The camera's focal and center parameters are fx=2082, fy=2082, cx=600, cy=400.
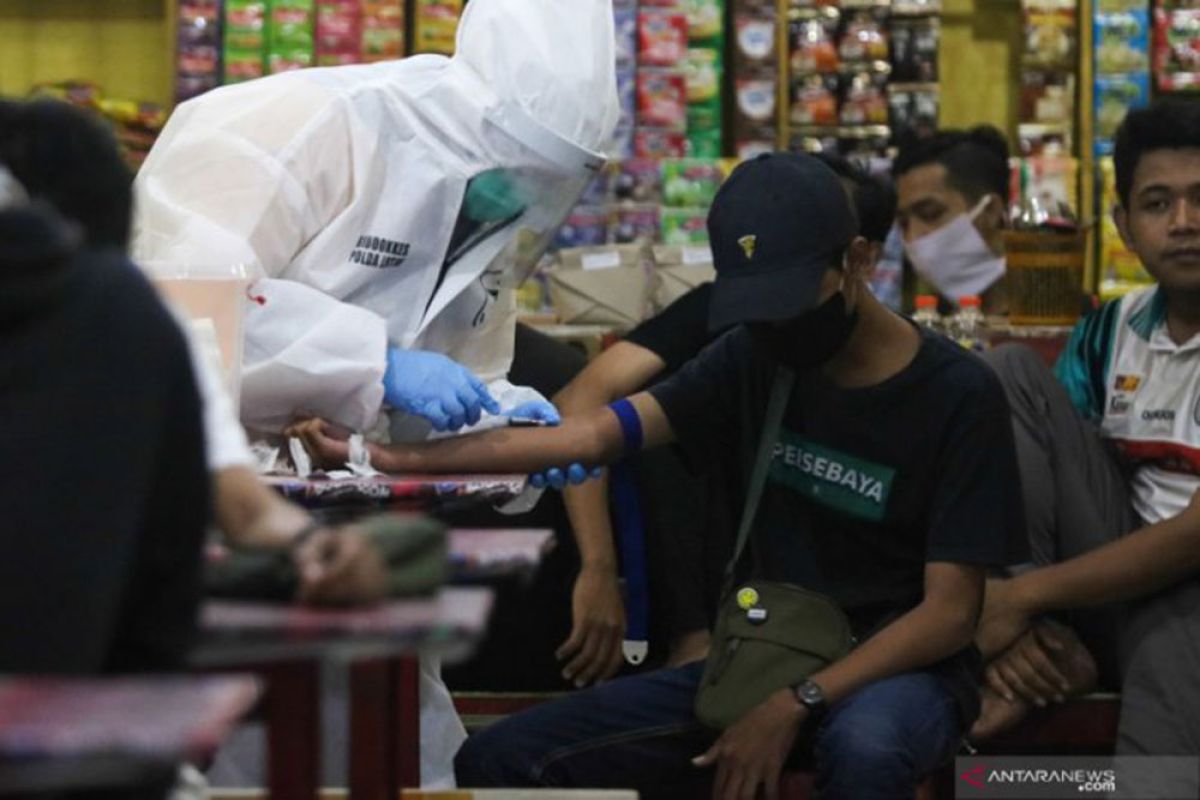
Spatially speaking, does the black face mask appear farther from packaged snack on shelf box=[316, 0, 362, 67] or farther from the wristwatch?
packaged snack on shelf box=[316, 0, 362, 67]

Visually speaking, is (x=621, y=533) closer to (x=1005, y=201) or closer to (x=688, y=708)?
(x=688, y=708)

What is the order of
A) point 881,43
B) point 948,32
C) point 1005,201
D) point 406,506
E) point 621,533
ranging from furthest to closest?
point 948,32
point 881,43
point 1005,201
point 621,533
point 406,506

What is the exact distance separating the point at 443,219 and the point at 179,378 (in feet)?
5.14

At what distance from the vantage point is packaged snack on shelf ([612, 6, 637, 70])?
Result: 5738mm

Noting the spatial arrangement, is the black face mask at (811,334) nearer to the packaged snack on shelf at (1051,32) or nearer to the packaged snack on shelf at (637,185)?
the packaged snack on shelf at (637,185)

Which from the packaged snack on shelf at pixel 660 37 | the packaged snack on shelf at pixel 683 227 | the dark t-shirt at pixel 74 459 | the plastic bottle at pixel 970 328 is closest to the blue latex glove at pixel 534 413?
the plastic bottle at pixel 970 328

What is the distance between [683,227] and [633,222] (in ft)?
0.46

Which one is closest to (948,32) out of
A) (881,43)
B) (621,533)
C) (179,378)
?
(881,43)

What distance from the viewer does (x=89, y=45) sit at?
633 cm

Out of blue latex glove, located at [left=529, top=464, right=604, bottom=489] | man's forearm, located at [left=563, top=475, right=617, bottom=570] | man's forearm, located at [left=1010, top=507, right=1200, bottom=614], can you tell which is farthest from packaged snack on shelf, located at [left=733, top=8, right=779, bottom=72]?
blue latex glove, located at [left=529, top=464, right=604, bottom=489]

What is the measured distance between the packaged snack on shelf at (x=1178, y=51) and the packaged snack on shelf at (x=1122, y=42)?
5 cm

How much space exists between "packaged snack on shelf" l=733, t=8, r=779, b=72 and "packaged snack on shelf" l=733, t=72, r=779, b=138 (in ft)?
0.13

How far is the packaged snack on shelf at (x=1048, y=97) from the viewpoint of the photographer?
6031mm

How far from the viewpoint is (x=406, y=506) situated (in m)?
2.35
